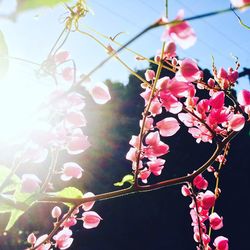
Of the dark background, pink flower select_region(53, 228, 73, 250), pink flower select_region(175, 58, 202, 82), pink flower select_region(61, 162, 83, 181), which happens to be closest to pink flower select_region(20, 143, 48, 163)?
pink flower select_region(61, 162, 83, 181)

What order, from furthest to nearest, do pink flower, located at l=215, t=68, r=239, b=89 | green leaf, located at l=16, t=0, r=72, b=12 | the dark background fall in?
1. the dark background
2. pink flower, located at l=215, t=68, r=239, b=89
3. green leaf, located at l=16, t=0, r=72, b=12

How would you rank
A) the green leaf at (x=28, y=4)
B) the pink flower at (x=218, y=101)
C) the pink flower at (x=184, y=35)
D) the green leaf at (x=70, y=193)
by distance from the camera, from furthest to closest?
the pink flower at (x=218, y=101), the green leaf at (x=70, y=193), the pink flower at (x=184, y=35), the green leaf at (x=28, y=4)

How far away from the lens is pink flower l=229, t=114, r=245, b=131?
100cm

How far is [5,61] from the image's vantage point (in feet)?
1.83

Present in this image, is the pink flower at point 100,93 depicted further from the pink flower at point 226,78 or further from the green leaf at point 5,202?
the pink flower at point 226,78

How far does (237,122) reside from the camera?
3.31 feet

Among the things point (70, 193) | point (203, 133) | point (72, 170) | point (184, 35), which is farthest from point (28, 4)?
point (203, 133)

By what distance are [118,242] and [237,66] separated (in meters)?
8.16

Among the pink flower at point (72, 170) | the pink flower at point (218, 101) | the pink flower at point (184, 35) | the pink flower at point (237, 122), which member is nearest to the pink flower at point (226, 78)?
the pink flower at point (218, 101)

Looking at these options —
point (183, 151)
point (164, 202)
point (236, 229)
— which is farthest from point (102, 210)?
point (236, 229)

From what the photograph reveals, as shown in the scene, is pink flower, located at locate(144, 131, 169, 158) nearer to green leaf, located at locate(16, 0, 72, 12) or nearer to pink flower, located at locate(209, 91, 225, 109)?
pink flower, located at locate(209, 91, 225, 109)

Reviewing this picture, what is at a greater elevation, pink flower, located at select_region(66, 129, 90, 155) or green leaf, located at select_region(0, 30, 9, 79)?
green leaf, located at select_region(0, 30, 9, 79)

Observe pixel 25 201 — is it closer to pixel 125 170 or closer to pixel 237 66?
pixel 237 66

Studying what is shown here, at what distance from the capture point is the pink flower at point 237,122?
1000 millimetres
